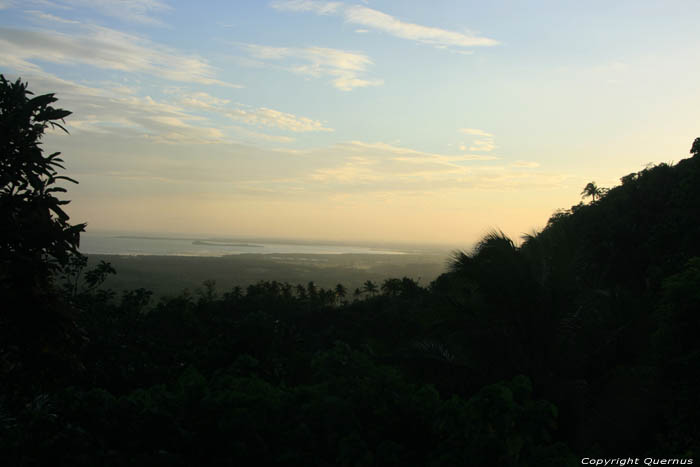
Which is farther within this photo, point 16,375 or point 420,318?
point 420,318

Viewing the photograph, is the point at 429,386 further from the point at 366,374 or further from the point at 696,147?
the point at 696,147

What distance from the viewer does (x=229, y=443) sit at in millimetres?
5816

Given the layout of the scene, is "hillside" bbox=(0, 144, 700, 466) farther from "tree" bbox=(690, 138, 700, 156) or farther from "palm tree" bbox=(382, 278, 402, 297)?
"palm tree" bbox=(382, 278, 402, 297)

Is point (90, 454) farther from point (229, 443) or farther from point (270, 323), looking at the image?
point (270, 323)

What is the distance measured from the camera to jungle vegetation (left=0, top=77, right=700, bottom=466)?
5.21 meters

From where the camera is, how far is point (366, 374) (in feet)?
22.3

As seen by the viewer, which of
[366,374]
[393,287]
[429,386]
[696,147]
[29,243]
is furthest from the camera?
[393,287]

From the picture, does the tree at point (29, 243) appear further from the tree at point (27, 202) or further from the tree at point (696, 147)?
the tree at point (696, 147)

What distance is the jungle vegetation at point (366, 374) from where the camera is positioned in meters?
5.21

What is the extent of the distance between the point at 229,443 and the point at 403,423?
6.60 feet

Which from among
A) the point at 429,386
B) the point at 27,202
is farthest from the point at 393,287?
the point at 27,202

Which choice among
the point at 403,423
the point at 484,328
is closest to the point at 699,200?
the point at 484,328

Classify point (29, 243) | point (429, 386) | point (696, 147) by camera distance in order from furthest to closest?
1. point (696, 147)
2. point (429, 386)
3. point (29, 243)

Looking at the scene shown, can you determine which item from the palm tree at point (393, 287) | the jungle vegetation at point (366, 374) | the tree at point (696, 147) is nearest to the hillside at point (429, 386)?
the jungle vegetation at point (366, 374)
